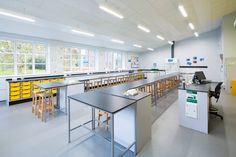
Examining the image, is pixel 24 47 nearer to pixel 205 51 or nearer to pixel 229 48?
pixel 229 48

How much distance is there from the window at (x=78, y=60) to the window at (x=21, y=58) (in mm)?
1254

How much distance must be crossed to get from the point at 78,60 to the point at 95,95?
5891mm

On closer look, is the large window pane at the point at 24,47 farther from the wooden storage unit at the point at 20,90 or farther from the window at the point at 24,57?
the wooden storage unit at the point at 20,90

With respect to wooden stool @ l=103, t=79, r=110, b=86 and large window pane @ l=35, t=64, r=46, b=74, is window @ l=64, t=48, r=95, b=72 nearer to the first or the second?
large window pane @ l=35, t=64, r=46, b=74

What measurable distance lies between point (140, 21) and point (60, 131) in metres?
5.04

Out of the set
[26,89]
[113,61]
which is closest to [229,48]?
[113,61]

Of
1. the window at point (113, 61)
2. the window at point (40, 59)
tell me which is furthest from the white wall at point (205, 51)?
the window at point (40, 59)

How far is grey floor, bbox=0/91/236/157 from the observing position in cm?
205

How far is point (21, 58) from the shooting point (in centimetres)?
543

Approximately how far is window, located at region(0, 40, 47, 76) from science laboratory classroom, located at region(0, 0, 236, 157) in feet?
0.10

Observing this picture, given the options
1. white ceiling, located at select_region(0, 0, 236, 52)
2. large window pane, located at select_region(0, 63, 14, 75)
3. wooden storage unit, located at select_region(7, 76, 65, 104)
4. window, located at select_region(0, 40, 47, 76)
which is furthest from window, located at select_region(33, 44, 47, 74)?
wooden storage unit, located at select_region(7, 76, 65, 104)

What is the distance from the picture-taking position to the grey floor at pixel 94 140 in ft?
6.73

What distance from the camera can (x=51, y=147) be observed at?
2201 mm

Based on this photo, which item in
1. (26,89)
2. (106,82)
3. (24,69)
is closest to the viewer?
(26,89)
